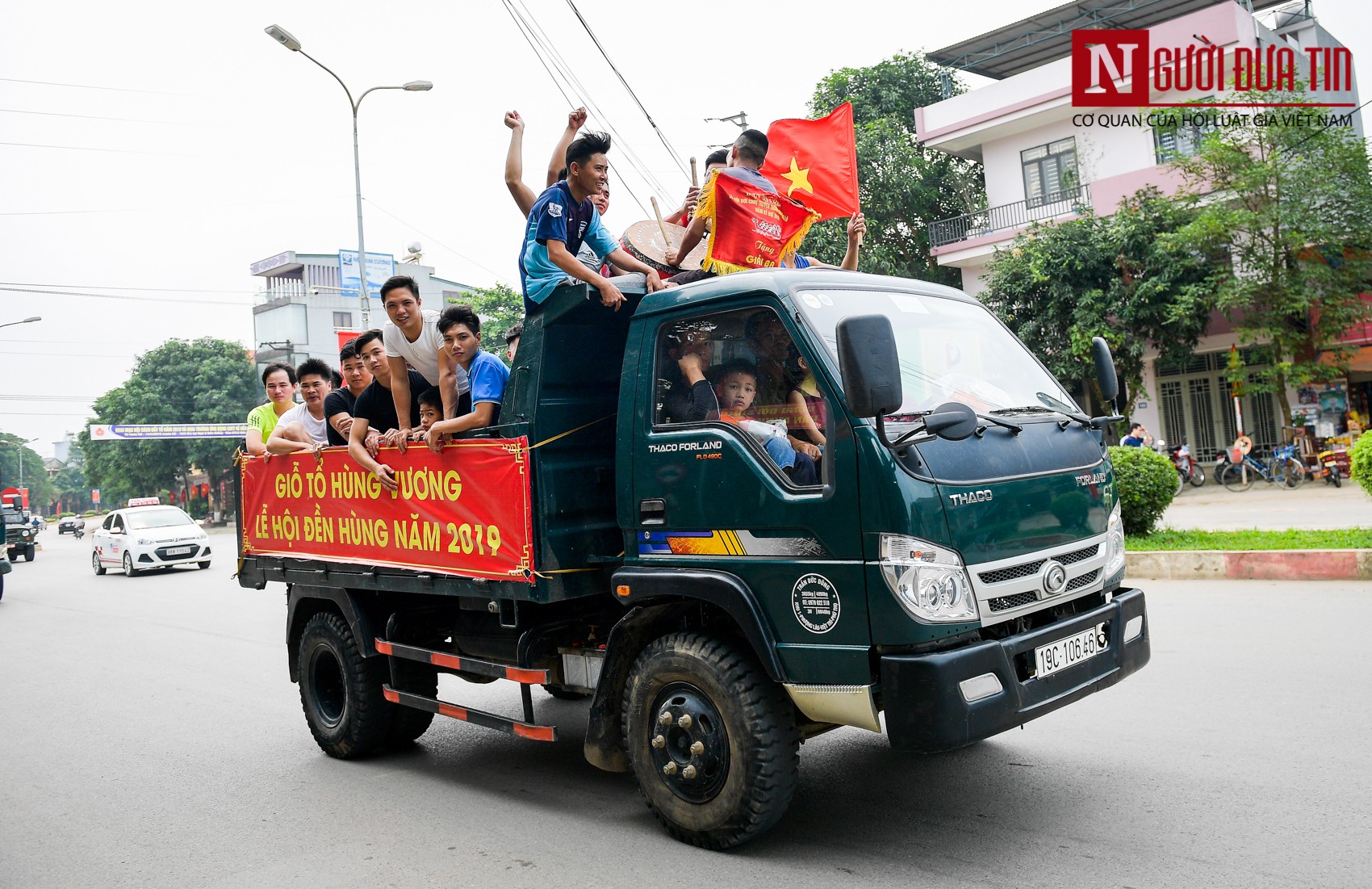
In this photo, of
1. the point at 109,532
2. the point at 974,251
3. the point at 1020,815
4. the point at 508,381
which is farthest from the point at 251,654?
the point at 974,251

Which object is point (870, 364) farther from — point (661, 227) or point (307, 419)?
point (307, 419)

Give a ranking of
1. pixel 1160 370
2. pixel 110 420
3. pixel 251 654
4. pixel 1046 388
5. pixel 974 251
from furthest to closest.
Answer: pixel 110 420 → pixel 974 251 → pixel 1160 370 → pixel 251 654 → pixel 1046 388

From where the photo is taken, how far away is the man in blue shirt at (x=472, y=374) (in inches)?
178

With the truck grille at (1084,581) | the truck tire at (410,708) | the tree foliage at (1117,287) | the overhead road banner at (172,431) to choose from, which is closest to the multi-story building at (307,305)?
the overhead road banner at (172,431)

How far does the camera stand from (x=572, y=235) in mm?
4492

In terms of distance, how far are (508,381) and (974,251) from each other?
74.5 feet

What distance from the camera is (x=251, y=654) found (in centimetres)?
962

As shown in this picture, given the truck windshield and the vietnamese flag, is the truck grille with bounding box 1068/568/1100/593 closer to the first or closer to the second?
the truck windshield

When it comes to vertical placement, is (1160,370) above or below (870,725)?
above

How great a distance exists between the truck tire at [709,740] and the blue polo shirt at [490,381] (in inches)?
53.5

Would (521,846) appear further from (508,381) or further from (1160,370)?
(1160,370)

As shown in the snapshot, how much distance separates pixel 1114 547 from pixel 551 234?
271 cm

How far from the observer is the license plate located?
11.5ft

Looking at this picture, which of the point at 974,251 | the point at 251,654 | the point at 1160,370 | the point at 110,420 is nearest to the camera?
the point at 251,654
